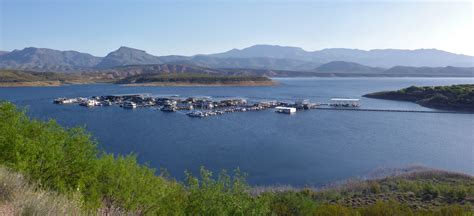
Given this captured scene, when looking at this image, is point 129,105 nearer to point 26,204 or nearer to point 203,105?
point 203,105

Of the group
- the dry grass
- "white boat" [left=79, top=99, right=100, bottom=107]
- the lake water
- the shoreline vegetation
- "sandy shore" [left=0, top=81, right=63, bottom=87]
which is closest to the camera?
the dry grass

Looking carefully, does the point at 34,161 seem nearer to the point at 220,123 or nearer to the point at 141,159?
the point at 141,159

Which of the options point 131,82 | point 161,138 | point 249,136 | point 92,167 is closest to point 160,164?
point 161,138

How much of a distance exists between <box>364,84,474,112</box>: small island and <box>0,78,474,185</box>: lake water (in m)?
7.71

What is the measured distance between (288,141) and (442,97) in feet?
151

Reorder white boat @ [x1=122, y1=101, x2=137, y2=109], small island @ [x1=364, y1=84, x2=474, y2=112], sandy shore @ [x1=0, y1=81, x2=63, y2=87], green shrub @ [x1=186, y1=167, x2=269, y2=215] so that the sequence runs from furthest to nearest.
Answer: sandy shore @ [x1=0, y1=81, x2=63, y2=87]
white boat @ [x1=122, y1=101, x2=137, y2=109]
small island @ [x1=364, y1=84, x2=474, y2=112]
green shrub @ [x1=186, y1=167, x2=269, y2=215]

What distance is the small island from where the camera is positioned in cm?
7000

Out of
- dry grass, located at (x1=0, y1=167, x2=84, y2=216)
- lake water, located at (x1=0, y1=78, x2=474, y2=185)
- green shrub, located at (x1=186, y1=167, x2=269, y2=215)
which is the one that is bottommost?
lake water, located at (x1=0, y1=78, x2=474, y2=185)

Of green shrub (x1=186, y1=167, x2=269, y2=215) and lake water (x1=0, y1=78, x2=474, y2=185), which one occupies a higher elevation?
green shrub (x1=186, y1=167, x2=269, y2=215)

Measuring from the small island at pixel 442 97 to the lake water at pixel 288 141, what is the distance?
7.71 metres

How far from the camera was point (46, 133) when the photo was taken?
13336 mm

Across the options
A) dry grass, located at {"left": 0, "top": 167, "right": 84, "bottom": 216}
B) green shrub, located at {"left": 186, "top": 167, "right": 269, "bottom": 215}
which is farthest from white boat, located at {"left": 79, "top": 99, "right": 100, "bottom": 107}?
dry grass, located at {"left": 0, "top": 167, "right": 84, "bottom": 216}

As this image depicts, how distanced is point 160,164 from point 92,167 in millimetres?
19771

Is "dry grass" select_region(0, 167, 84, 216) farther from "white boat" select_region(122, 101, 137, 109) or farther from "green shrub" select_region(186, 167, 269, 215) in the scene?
"white boat" select_region(122, 101, 137, 109)
